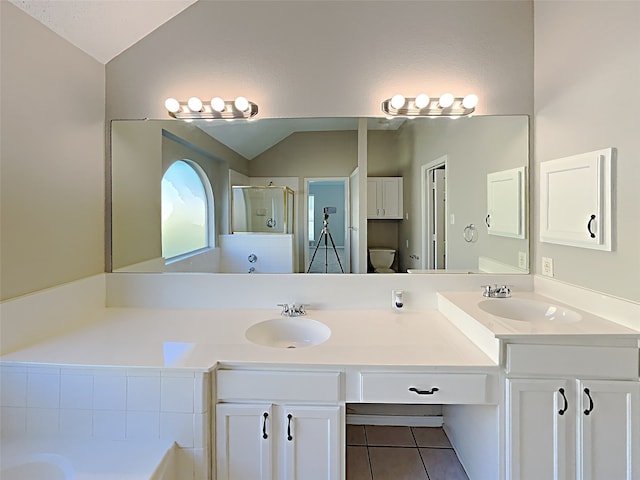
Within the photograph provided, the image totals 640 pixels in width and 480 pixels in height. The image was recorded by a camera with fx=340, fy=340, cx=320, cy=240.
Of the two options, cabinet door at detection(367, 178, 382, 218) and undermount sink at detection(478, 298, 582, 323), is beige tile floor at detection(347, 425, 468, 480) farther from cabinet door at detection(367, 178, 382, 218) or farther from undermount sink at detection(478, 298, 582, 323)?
cabinet door at detection(367, 178, 382, 218)

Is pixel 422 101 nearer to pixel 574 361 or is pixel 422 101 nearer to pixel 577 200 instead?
pixel 577 200

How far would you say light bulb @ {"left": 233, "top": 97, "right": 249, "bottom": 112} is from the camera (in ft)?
6.19

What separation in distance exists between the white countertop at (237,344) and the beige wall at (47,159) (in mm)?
347

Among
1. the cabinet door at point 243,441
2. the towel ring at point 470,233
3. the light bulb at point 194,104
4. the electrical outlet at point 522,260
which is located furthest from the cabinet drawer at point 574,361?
the light bulb at point 194,104

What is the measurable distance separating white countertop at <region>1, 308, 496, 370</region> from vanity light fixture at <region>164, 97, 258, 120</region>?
113 centimetres

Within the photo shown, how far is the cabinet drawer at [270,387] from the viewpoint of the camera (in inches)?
51.8

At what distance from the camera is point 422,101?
186 centimetres

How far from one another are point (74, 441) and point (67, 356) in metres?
→ 0.32

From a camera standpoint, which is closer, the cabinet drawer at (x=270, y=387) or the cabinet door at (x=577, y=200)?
the cabinet drawer at (x=270, y=387)

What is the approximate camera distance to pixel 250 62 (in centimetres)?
193

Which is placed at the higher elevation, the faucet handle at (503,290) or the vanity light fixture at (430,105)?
the vanity light fixture at (430,105)

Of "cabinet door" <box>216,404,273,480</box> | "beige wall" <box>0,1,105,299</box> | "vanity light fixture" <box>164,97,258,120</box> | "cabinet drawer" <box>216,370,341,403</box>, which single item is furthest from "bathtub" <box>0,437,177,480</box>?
"vanity light fixture" <box>164,97,258,120</box>

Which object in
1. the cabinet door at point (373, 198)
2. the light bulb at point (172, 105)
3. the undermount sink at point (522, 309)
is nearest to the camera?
the undermount sink at point (522, 309)

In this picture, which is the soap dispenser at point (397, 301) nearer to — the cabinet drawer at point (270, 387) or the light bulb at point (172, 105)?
the cabinet drawer at point (270, 387)
